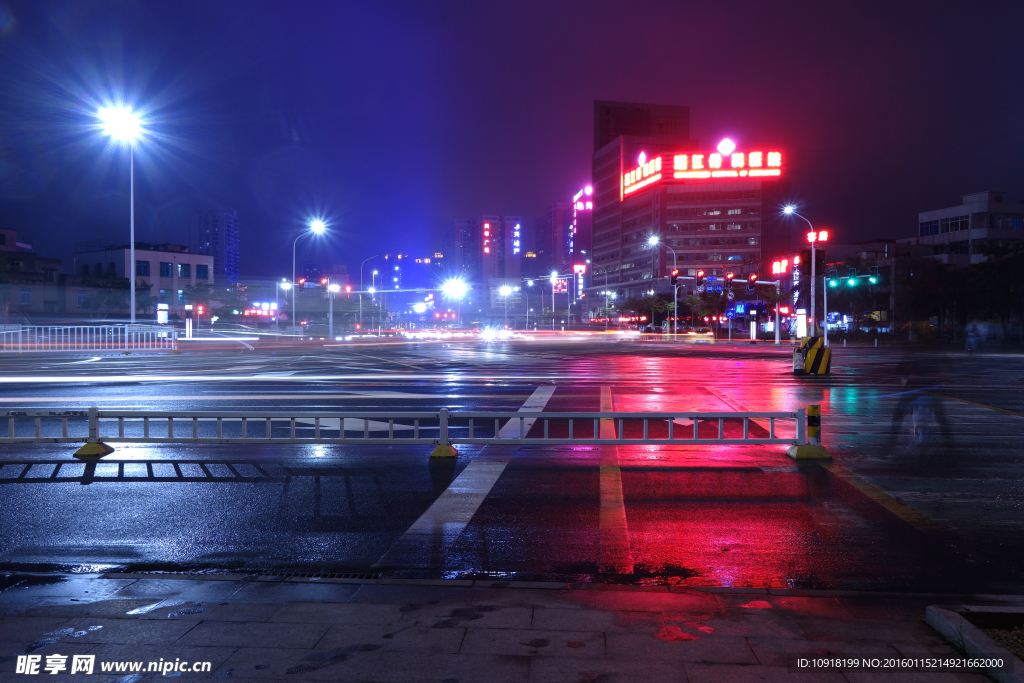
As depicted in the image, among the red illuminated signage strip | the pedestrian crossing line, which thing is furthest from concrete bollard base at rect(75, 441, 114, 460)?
the red illuminated signage strip

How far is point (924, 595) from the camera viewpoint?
17.0ft

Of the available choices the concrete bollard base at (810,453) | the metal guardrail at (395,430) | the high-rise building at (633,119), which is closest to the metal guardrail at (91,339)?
the metal guardrail at (395,430)

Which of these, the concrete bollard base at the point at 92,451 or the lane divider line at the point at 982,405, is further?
the lane divider line at the point at 982,405

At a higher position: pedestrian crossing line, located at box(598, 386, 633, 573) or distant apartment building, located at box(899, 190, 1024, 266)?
distant apartment building, located at box(899, 190, 1024, 266)

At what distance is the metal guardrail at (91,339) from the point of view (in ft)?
143

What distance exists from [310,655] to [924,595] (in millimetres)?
4596

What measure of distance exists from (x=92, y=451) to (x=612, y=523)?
27.3 feet

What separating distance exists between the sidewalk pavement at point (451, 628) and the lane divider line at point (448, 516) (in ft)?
2.00

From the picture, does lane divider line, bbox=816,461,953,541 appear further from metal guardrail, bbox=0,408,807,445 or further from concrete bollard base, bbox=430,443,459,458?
concrete bollard base, bbox=430,443,459,458

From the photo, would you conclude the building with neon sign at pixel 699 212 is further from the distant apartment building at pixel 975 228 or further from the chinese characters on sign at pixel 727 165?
the distant apartment building at pixel 975 228

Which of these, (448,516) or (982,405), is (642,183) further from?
(448,516)

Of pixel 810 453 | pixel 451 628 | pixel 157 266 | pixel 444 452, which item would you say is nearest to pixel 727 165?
pixel 157 266

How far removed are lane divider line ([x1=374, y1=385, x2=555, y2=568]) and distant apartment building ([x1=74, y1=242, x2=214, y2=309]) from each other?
95256 mm

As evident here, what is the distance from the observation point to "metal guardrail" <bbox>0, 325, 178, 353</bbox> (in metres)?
43.5
